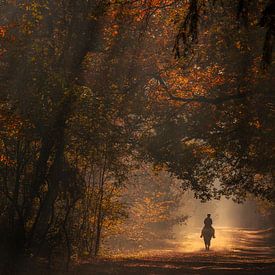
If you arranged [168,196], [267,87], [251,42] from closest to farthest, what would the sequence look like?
[251,42]
[267,87]
[168,196]

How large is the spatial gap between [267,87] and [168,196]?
115ft

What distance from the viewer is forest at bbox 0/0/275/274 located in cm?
1209

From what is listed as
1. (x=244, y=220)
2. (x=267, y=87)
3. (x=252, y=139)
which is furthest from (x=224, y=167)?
(x=244, y=220)

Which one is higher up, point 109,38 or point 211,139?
point 109,38

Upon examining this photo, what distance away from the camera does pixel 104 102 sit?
1501 cm

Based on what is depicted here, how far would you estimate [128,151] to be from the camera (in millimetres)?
19047

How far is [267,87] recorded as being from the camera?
15.4m

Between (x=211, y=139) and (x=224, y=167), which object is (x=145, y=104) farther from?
(x=224, y=167)

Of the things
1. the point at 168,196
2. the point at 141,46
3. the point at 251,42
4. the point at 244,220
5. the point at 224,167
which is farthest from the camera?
the point at 244,220

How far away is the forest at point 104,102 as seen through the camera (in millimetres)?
12094

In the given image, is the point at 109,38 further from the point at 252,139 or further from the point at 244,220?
the point at 244,220

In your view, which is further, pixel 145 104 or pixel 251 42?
pixel 145 104

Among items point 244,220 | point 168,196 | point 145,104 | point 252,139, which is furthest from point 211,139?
point 244,220

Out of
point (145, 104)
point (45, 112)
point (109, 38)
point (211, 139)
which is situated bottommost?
point (45, 112)
